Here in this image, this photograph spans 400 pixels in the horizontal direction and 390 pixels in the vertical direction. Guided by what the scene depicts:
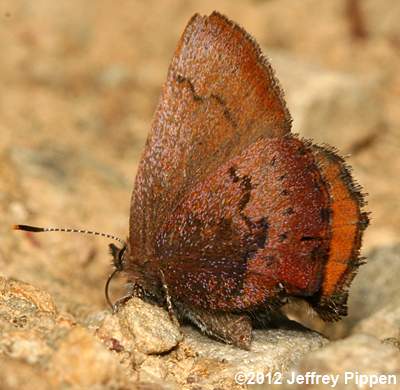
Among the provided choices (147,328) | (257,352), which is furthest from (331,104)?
(147,328)

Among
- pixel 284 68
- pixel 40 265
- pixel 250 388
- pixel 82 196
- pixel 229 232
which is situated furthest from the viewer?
pixel 284 68

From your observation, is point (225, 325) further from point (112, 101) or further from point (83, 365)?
point (112, 101)

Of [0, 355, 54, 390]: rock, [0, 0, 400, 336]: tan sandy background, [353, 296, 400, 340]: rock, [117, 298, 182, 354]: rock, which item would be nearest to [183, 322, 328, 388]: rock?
[117, 298, 182, 354]: rock

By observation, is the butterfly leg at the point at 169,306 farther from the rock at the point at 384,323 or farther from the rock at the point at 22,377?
the rock at the point at 384,323

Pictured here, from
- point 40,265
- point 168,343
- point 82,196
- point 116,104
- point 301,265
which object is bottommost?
point 168,343

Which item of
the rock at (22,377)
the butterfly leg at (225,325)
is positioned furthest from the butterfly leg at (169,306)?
the rock at (22,377)

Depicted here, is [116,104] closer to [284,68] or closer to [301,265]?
[284,68]

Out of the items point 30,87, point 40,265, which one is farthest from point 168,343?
point 30,87

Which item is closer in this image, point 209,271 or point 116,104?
point 209,271
